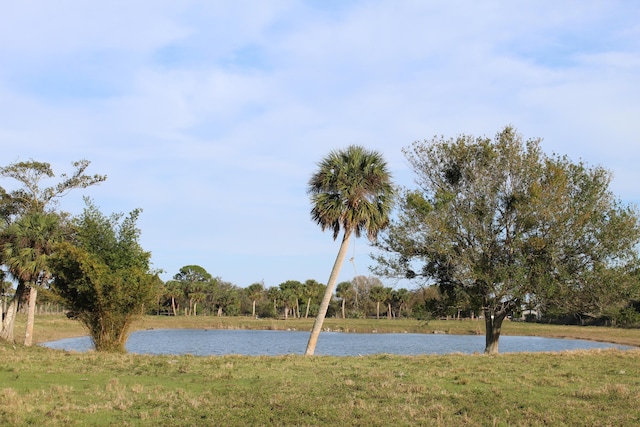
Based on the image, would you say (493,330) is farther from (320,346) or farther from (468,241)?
(320,346)

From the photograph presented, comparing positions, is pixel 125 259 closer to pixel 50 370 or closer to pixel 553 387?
pixel 50 370

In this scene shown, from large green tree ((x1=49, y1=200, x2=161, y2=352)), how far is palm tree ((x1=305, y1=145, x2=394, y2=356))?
784 cm

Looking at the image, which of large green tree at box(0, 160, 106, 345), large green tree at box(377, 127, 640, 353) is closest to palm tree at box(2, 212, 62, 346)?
large green tree at box(0, 160, 106, 345)

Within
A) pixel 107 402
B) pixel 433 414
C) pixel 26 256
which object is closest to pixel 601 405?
pixel 433 414

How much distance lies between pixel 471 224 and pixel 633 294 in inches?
261

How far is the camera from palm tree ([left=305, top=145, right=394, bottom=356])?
2562cm

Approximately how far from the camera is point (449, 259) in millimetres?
22484

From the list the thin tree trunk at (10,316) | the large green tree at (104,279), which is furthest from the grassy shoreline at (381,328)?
the large green tree at (104,279)

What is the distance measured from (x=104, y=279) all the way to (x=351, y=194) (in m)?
11.0

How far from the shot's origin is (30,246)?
30.5 m

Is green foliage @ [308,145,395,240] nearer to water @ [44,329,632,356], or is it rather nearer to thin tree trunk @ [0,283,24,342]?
water @ [44,329,632,356]

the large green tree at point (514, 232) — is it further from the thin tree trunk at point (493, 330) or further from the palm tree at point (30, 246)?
the palm tree at point (30, 246)

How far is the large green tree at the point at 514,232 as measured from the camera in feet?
71.8

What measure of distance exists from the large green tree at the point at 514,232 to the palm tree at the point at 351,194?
1925 mm
